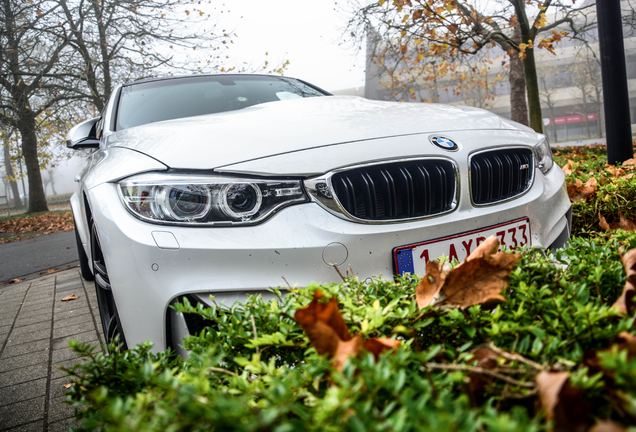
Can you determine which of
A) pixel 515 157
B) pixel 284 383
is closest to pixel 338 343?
pixel 284 383

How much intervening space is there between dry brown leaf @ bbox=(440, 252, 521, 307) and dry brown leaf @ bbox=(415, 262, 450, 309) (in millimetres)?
26

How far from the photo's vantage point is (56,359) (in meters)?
2.56

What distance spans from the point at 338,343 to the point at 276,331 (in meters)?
0.23

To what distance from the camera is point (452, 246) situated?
1.85 meters

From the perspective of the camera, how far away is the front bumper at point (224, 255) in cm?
153

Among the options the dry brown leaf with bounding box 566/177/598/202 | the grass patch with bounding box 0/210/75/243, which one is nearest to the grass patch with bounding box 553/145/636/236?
the dry brown leaf with bounding box 566/177/598/202

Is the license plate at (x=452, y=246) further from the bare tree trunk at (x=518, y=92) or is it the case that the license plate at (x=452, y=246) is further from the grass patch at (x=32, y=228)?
the bare tree trunk at (x=518, y=92)

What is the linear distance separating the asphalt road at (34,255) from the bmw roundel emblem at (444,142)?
5556mm

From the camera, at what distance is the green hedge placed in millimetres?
548

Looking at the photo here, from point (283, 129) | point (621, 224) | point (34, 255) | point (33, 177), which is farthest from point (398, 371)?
point (33, 177)

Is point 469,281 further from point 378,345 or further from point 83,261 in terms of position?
point 83,261

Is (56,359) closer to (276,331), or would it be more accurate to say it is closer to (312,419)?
(276,331)

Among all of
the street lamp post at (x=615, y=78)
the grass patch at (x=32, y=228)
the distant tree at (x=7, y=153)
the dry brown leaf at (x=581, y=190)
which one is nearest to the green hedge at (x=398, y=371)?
the dry brown leaf at (x=581, y=190)

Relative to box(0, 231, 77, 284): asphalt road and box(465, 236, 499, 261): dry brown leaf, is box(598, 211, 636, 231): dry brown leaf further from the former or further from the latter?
box(0, 231, 77, 284): asphalt road
